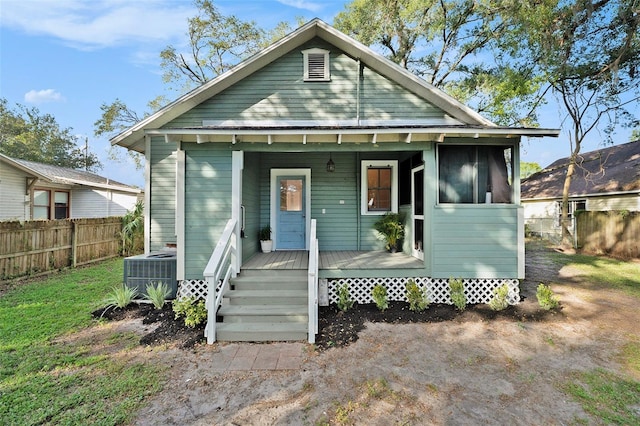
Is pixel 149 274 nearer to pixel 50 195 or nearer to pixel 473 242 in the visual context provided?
pixel 473 242

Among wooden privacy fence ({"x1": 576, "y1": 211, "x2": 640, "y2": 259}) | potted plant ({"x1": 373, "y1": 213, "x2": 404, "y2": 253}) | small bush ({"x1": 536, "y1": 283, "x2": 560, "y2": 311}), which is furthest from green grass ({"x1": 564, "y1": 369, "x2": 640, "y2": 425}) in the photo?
wooden privacy fence ({"x1": 576, "y1": 211, "x2": 640, "y2": 259})

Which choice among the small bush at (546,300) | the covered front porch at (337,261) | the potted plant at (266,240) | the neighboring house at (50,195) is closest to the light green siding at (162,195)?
the potted plant at (266,240)

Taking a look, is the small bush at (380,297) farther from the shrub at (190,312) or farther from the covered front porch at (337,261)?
the shrub at (190,312)

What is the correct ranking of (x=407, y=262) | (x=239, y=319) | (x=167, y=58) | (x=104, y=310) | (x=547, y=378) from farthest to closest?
(x=167, y=58), (x=407, y=262), (x=104, y=310), (x=239, y=319), (x=547, y=378)

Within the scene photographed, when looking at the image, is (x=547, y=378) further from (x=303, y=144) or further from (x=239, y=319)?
(x=303, y=144)

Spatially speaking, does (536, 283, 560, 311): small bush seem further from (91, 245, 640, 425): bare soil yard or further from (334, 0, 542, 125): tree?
(334, 0, 542, 125): tree

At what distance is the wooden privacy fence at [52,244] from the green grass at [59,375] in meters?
2.60

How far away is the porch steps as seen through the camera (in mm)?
4535

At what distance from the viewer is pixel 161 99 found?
1656 cm

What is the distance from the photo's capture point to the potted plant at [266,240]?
24.6 ft

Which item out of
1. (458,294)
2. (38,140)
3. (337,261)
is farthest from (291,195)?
(38,140)

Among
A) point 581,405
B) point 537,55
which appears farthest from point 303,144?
point 537,55

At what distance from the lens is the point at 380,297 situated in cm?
543

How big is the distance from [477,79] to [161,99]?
55.2 feet
